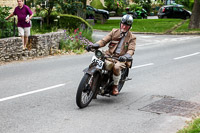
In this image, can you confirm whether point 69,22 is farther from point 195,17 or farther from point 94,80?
point 94,80

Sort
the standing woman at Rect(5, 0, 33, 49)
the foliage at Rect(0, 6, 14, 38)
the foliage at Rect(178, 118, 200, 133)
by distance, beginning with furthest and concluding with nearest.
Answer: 1. the foliage at Rect(0, 6, 14, 38)
2. the standing woman at Rect(5, 0, 33, 49)
3. the foliage at Rect(178, 118, 200, 133)

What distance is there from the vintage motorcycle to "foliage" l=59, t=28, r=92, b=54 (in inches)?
345

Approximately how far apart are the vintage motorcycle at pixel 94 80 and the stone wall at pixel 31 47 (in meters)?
6.35

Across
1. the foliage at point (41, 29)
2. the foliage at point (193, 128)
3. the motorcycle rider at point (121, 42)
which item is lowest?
the foliage at point (193, 128)

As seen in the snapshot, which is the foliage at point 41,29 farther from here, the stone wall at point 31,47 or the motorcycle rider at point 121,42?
the motorcycle rider at point 121,42

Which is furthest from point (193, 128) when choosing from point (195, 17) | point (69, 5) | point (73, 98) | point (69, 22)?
point (195, 17)

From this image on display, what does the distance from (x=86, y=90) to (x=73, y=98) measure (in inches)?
40.3

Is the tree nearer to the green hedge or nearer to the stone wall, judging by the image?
the green hedge

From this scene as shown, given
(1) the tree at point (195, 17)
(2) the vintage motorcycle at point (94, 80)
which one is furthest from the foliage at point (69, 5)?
(2) the vintage motorcycle at point (94, 80)

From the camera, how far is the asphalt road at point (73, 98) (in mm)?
5902

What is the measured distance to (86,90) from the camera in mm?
6734

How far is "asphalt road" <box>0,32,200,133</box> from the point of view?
5902mm

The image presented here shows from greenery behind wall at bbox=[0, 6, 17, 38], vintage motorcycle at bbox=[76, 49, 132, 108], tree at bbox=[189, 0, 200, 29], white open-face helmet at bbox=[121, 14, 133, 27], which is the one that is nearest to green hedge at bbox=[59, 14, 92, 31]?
greenery behind wall at bbox=[0, 6, 17, 38]

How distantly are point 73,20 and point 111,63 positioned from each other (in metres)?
12.6
